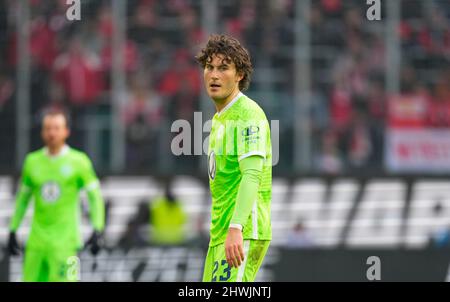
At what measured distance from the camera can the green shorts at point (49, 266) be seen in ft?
34.6

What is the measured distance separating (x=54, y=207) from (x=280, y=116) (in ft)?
16.3

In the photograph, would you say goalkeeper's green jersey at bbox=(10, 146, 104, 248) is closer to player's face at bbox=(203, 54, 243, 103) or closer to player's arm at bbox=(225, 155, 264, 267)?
player's face at bbox=(203, 54, 243, 103)

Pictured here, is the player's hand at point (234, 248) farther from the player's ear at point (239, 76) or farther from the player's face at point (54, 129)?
Result: the player's face at point (54, 129)

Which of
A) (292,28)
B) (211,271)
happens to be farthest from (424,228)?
(211,271)

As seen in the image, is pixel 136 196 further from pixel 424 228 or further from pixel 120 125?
pixel 424 228

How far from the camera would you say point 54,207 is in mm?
10633

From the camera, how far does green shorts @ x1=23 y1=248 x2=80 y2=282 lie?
10.5 m

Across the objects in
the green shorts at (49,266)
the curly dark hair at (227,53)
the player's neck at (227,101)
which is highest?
the curly dark hair at (227,53)

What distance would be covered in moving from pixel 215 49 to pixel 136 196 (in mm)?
7480

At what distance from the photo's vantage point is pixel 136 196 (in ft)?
45.9

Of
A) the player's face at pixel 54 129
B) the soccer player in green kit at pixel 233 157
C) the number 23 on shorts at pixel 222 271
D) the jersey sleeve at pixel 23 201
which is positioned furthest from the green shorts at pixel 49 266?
the number 23 on shorts at pixel 222 271

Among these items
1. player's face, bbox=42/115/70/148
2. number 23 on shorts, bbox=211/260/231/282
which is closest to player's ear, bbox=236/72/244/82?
number 23 on shorts, bbox=211/260/231/282

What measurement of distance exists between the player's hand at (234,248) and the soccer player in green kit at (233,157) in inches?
5.1

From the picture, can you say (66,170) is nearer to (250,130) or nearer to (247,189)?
(250,130)
